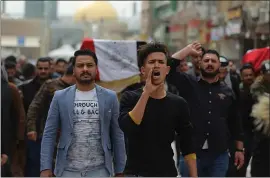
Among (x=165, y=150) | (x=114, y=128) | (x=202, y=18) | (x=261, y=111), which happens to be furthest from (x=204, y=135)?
(x=202, y=18)

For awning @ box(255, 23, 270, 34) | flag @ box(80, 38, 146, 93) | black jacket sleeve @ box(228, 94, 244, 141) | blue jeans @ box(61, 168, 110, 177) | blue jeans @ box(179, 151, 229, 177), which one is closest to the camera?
blue jeans @ box(61, 168, 110, 177)

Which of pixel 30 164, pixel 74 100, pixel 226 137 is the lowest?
pixel 30 164

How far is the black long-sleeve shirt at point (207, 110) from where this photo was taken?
24.6ft

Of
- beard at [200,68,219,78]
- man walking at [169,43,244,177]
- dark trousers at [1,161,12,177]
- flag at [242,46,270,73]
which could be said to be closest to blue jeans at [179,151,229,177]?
man walking at [169,43,244,177]

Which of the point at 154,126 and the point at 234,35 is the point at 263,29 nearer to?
→ the point at 234,35

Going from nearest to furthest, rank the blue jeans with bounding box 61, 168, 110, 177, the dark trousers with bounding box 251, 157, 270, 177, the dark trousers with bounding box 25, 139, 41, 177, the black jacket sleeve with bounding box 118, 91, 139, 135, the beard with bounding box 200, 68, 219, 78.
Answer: the black jacket sleeve with bounding box 118, 91, 139, 135 → the blue jeans with bounding box 61, 168, 110, 177 → the beard with bounding box 200, 68, 219, 78 → the dark trousers with bounding box 251, 157, 270, 177 → the dark trousers with bounding box 25, 139, 41, 177

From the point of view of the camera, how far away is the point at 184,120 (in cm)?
548

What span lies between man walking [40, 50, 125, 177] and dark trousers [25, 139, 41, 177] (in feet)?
11.1

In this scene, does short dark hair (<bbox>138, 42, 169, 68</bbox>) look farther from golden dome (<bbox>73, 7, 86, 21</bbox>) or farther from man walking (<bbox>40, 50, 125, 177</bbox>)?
golden dome (<bbox>73, 7, 86, 21</bbox>)

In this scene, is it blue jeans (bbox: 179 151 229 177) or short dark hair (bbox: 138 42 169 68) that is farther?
blue jeans (bbox: 179 151 229 177)

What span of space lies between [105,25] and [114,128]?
85.1 m

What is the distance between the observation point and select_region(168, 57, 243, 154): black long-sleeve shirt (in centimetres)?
751

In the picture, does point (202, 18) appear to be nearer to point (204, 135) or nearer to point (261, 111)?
point (204, 135)

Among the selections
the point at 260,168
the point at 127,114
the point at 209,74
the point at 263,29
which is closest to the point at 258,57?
the point at 260,168
